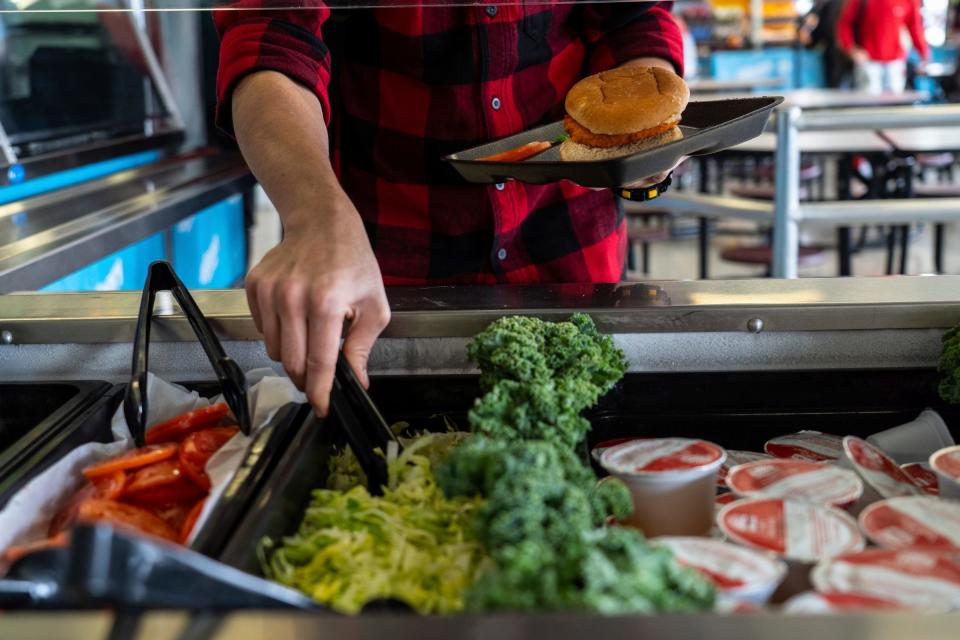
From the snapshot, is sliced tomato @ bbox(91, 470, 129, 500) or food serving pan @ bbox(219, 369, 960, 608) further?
food serving pan @ bbox(219, 369, 960, 608)

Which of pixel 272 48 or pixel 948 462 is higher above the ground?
pixel 272 48

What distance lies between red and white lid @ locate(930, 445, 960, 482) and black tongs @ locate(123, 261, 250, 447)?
30.8 inches

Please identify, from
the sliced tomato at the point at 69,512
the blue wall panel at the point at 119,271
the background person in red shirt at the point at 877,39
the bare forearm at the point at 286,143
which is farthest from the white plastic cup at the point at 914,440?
the background person in red shirt at the point at 877,39

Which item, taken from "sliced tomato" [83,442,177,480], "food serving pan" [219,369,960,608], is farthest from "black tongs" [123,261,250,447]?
"food serving pan" [219,369,960,608]

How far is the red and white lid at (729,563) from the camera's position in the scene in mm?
841

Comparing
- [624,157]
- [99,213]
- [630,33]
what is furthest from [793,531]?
[99,213]

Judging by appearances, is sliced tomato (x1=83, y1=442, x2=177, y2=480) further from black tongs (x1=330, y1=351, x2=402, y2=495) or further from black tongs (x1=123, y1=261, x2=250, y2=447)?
black tongs (x1=330, y1=351, x2=402, y2=495)

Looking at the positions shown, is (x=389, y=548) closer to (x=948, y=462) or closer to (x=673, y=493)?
(x=673, y=493)

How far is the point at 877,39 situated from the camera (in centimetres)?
979

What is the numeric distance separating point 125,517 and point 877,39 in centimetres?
1016

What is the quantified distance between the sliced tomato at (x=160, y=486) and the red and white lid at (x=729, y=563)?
1.92ft

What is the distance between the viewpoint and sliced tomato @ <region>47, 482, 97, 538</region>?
3.64ft

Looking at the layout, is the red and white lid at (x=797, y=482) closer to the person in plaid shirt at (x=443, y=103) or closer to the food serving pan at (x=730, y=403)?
the food serving pan at (x=730, y=403)

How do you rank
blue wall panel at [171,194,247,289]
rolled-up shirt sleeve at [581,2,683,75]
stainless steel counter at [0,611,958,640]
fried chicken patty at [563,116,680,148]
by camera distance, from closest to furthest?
1. stainless steel counter at [0,611,958,640]
2. fried chicken patty at [563,116,680,148]
3. rolled-up shirt sleeve at [581,2,683,75]
4. blue wall panel at [171,194,247,289]
